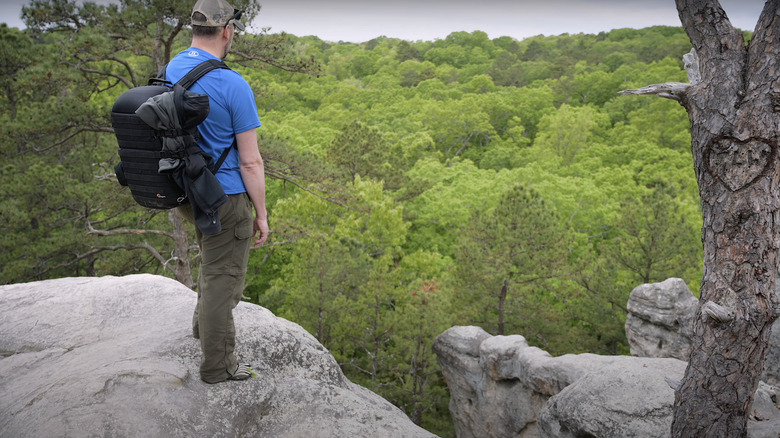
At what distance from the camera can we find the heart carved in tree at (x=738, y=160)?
3461 mm

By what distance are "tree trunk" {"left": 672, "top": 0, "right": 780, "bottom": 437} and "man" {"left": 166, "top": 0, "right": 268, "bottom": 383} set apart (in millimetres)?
3121

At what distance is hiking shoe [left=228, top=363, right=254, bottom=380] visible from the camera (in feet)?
11.7

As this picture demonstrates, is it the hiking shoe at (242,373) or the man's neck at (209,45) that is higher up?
the man's neck at (209,45)

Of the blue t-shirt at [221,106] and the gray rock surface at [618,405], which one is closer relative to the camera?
the blue t-shirt at [221,106]

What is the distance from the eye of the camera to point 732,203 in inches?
142

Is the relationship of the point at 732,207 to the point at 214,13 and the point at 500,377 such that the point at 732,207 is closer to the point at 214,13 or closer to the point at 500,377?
the point at 214,13

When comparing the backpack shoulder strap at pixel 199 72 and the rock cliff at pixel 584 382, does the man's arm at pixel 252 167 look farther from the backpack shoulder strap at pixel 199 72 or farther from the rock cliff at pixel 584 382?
the rock cliff at pixel 584 382

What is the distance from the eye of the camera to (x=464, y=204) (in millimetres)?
Answer: 25688

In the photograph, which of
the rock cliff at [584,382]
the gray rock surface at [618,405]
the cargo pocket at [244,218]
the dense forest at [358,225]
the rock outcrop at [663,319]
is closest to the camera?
the cargo pocket at [244,218]

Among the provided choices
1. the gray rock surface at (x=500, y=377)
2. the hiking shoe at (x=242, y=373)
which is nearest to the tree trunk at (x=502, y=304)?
the gray rock surface at (x=500, y=377)

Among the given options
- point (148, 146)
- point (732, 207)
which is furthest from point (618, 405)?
point (148, 146)

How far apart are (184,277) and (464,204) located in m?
17.8

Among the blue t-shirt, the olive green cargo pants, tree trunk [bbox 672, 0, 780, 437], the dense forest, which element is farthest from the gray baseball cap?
the dense forest

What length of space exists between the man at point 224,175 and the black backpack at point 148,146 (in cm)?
9
